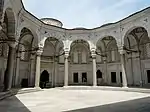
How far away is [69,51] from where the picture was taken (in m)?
19.3

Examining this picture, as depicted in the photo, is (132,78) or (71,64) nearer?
(132,78)

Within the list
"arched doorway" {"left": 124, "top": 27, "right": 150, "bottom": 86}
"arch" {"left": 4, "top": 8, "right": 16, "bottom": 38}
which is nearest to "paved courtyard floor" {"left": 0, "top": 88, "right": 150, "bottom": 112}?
"arch" {"left": 4, "top": 8, "right": 16, "bottom": 38}

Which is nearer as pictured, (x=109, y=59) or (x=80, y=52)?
(x=109, y=59)

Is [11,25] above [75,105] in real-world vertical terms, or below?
above

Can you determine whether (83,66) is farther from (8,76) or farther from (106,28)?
(8,76)

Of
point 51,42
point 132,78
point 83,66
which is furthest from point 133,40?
point 51,42

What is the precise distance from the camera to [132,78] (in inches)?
763

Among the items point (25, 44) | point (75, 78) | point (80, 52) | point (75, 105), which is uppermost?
point (25, 44)

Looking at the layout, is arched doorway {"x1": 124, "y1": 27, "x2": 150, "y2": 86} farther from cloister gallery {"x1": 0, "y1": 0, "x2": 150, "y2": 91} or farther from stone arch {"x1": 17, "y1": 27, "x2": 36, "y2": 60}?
stone arch {"x1": 17, "y1": 27, "x2": 36, "y2": 60}

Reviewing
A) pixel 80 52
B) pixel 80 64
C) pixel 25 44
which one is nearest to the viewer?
pixel 25 44

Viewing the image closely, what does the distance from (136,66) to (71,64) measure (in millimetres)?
10311

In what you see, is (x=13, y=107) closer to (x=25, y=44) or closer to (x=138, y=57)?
(x=25, y=44)

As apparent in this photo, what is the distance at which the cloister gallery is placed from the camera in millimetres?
13580

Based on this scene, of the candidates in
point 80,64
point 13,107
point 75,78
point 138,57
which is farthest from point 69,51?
point 13,107
